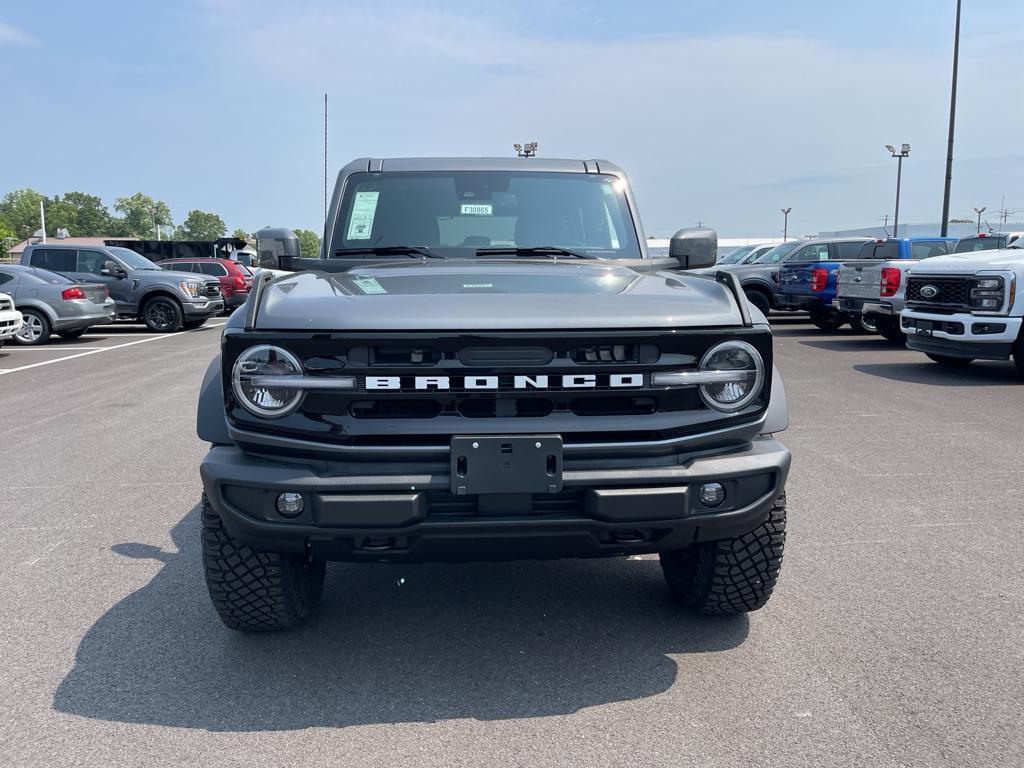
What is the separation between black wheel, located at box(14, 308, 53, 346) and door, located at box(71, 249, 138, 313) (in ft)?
10.2

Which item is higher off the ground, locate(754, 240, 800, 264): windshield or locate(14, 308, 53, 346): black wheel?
locate(754, 240, 800, 264): windshield

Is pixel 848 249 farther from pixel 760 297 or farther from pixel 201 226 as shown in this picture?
pixel 201 226

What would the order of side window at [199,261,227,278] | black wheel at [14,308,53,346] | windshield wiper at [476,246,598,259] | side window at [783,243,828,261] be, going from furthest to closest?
side window at [199,261,227,278]
side window at [783,243,828,261]
black wheel at [14,308,53,346]
windshield wiper at [476,246,598,259]

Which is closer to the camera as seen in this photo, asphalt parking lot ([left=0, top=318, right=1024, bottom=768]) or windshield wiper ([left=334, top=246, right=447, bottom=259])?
asphalt parking lot ([left=0, top=318, right=1024, bottom=768])

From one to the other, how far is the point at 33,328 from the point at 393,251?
47.6ft

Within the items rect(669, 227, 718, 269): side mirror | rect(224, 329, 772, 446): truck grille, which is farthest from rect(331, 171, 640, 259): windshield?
rect(224, 329, 772, 446): truck grille

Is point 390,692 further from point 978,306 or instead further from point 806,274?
point 806,274

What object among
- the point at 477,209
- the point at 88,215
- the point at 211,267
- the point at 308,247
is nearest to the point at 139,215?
the point at 88,215

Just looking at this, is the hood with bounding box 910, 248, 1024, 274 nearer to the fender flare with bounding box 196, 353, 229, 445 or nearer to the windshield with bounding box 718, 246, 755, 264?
the fender flare with bounding box 196, 353, 229, 445

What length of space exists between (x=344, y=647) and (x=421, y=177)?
246cm

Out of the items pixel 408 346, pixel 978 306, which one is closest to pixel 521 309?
pixel 408 346

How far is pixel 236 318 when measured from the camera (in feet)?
10.1

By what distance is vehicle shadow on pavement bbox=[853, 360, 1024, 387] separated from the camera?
10.6 metres

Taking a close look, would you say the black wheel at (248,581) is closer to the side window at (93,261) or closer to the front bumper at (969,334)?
the front bumper at (969,334)
